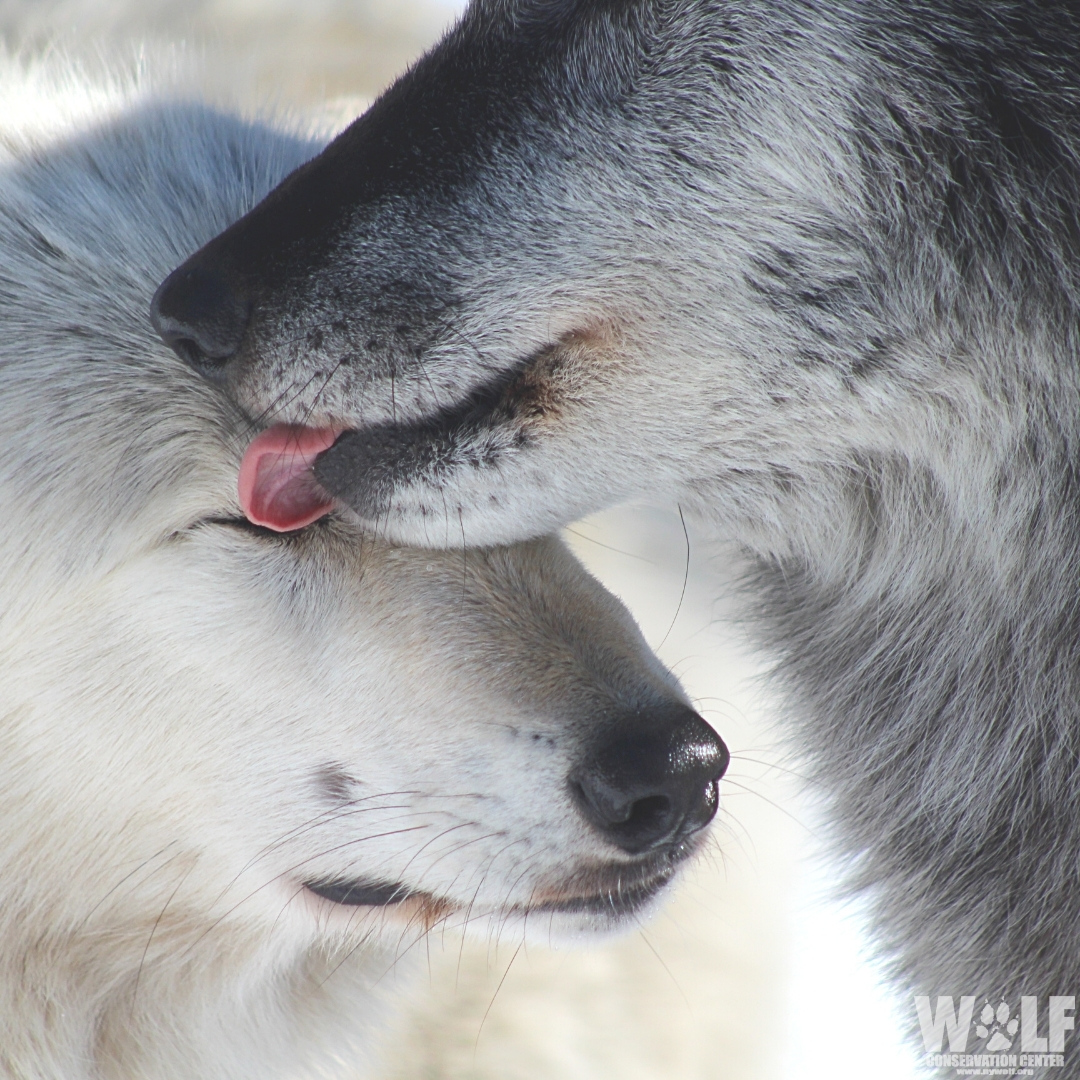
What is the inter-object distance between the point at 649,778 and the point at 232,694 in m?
0.40

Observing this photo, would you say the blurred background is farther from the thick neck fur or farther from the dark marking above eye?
the dark marking above eye

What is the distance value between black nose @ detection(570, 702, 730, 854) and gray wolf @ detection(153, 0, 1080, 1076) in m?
0.21

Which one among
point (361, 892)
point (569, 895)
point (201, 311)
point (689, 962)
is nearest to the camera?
point (201, 311)

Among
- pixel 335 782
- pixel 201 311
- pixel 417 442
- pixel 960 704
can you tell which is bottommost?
pixel 960 704

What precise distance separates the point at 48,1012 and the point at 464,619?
1.98ft

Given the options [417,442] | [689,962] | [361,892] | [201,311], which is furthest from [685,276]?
[689,962]

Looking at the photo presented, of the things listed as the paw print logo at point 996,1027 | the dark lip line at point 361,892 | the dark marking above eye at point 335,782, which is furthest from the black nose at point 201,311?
the paw print logo at point 996,1027

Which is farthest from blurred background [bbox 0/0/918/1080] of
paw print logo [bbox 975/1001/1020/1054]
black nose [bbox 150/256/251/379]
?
black nose [bbox 150/256/251/379]

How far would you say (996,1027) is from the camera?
4.25 ft

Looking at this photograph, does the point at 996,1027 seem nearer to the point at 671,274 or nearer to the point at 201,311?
the point at 671,274

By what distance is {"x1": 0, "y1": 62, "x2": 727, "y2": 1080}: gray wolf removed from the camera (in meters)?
1.10

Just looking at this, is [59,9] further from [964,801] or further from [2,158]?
[964,801]

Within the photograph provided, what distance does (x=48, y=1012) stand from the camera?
124 centimetres

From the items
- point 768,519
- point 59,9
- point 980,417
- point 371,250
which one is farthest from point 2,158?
point 59,9
